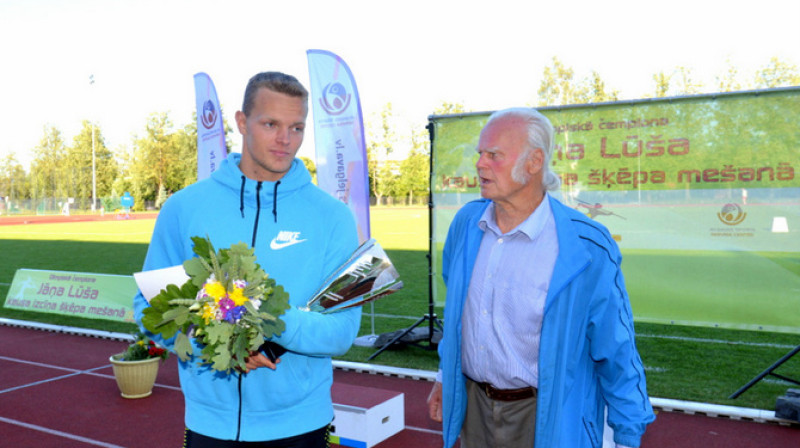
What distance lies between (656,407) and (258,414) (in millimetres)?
4977

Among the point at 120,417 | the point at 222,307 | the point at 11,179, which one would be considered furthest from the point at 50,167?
the point at 222,307

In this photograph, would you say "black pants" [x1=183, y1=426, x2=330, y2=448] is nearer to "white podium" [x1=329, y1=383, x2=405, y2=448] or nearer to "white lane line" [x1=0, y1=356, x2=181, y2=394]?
"white podium" [x1=329, y1=383, x2=405, y2=448]

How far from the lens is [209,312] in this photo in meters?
1.68

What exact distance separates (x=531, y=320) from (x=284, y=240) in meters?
1.03

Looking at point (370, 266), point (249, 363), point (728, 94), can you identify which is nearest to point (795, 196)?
point (728, 94)

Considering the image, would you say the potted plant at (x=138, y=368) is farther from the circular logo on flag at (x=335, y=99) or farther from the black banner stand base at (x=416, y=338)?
the circular logo on flag at (x=335, y=99)

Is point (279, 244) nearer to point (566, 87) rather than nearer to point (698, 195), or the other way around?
point (698, 195)

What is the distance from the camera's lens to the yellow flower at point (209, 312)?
168 centimetres

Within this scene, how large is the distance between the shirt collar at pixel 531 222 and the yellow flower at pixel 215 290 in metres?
1.29

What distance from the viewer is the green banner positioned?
928cm

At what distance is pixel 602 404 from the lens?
2.46m

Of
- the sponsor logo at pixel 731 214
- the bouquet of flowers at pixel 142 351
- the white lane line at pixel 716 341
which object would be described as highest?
the sponsor logo at pixel 731 214

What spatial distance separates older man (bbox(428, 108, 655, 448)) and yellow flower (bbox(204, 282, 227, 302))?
118cm

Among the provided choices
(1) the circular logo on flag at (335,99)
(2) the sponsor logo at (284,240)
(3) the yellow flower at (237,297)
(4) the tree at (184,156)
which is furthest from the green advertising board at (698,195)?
(4) the tree at (184,156)
